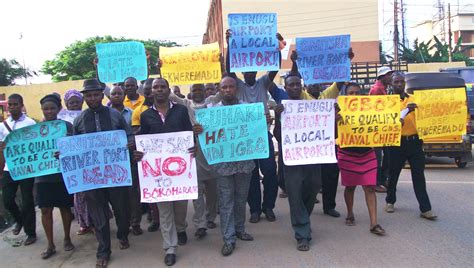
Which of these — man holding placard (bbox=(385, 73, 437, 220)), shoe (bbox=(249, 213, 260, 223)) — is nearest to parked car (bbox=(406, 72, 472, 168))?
man holding placard (bbox=(385, 73, 437, 220))

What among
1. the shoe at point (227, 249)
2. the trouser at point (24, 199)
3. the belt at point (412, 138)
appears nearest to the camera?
the shoe at point (227, 249)

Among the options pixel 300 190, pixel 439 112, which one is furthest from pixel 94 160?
pixel 439 112

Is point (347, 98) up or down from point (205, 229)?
up

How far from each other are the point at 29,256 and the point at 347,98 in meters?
4.12

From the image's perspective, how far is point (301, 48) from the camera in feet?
17.9

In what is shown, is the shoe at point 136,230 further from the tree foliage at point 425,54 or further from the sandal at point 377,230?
the tree foliage at point 425,54

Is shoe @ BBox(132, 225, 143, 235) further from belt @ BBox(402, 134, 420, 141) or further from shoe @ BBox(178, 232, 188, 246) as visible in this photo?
belt @ BBox(402, 134, 420, 141)

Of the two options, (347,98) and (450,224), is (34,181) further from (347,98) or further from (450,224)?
(450,224)

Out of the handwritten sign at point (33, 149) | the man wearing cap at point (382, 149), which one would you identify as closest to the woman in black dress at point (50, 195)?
the handwritten sign at point (33, 149)

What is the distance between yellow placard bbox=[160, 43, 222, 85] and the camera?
6.10 m

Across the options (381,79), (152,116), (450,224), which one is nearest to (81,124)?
(152,116)

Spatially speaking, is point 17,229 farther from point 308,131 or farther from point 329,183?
point 329,183

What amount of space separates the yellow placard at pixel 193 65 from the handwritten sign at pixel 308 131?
1.58 metres

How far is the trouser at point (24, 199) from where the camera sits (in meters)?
5.34
